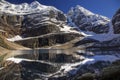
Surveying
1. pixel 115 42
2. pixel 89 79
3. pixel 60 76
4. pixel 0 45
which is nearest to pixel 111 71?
pixel 89 79

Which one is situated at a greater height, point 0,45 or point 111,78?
point 0,45

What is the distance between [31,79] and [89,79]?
1935 inches

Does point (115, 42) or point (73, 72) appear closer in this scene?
point (73, 72)

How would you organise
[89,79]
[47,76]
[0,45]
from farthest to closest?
[0,45] → [47,76] → [89,79]

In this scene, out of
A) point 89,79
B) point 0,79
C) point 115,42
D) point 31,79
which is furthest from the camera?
point 115,42

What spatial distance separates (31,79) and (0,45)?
125 metres

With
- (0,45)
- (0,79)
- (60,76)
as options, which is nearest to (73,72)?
(60,76)

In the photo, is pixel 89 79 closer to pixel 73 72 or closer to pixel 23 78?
pixel 23 78

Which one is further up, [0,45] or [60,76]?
[0,45]

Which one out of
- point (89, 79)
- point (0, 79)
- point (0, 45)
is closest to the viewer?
point (89, 79)

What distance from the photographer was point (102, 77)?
13414 millimetres

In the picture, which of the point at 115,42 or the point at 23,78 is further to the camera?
the point at 115,42

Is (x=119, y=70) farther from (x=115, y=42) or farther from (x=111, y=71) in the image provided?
(x=115, y=42)

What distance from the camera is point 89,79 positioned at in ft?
46.9
